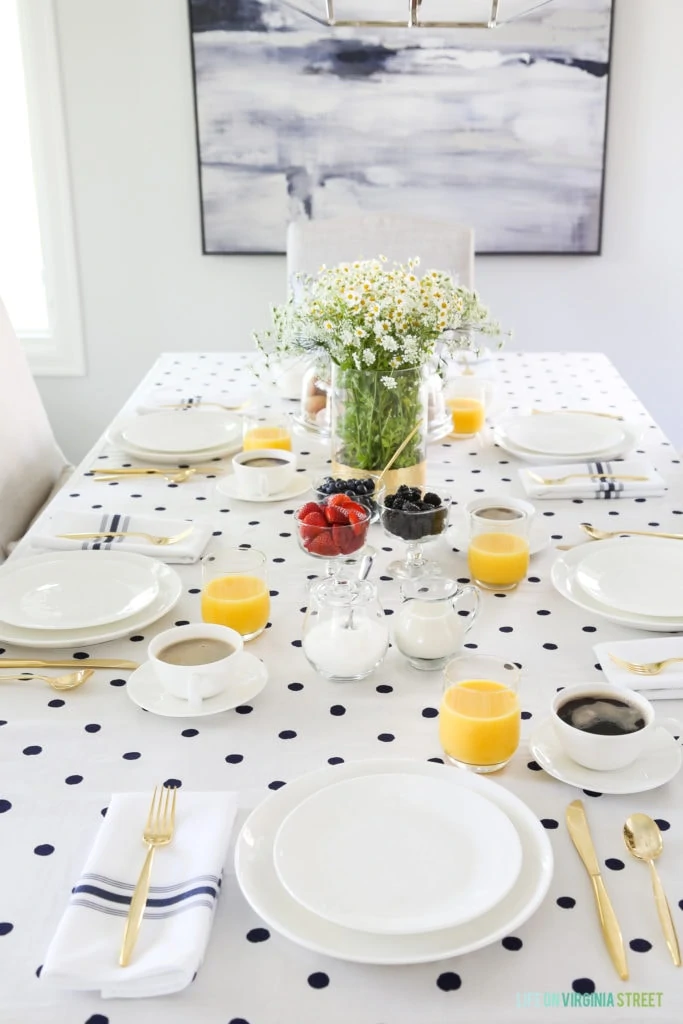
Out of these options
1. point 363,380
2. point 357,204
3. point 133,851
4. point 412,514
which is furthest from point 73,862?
point 357,204

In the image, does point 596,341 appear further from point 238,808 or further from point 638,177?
point 238,808

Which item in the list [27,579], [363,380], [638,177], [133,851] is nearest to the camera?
[133,851]

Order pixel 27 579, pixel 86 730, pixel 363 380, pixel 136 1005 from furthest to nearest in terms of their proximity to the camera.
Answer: pixel 363 380, pixel 27 579, pixel 86 730, pixel 136 1005

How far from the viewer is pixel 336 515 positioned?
151 centimetres

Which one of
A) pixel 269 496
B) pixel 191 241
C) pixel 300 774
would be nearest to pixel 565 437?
pixel 269 496

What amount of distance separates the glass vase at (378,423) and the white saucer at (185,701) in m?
0.56

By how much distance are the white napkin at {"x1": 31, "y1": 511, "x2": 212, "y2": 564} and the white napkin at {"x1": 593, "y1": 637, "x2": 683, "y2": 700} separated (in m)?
0.63

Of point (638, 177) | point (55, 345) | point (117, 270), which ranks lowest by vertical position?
point (55, 345)

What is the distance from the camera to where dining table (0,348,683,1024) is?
0.79 metres

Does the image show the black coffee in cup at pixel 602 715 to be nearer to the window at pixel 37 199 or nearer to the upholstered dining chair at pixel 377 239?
the upholstered dining chair at pixel 377 239

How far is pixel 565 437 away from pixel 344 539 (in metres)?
0.73

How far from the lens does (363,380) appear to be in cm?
168

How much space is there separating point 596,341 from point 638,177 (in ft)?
1.81

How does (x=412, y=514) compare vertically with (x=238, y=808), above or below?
above
